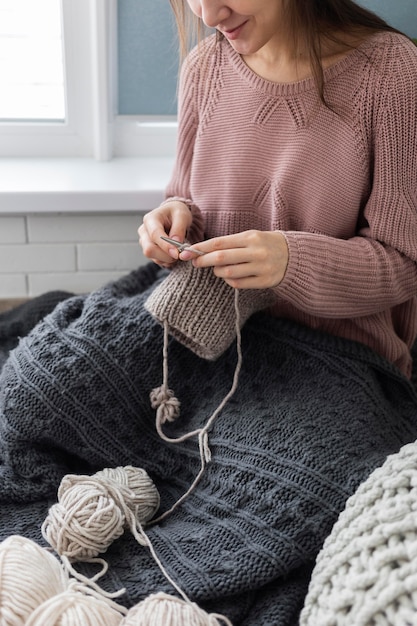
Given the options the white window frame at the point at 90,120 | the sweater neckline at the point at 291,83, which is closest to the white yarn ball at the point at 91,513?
the sweater neckline at the point at 291,83

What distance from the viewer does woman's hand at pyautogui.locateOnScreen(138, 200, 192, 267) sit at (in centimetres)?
103

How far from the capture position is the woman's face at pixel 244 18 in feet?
3.02

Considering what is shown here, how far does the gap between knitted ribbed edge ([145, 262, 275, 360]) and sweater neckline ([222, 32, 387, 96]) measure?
297mm

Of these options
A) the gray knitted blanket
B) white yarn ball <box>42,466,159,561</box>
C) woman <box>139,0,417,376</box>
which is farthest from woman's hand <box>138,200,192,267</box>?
white yarn ball <box>42,466,159,561</box>

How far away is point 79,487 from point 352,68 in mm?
706

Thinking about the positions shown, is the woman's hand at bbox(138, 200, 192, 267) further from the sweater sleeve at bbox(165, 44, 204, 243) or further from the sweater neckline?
the sweater neckline

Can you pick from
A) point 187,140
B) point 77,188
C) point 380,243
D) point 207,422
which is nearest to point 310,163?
point 380,243

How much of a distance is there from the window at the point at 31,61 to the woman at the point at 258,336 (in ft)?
1.65

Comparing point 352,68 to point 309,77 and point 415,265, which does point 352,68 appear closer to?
point 309,77

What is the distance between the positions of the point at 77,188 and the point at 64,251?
0.15m

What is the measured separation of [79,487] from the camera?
988mm

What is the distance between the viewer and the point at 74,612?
2.65 ft

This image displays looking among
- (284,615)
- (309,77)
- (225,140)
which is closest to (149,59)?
(225,140)

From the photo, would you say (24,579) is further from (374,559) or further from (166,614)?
(374,559)
